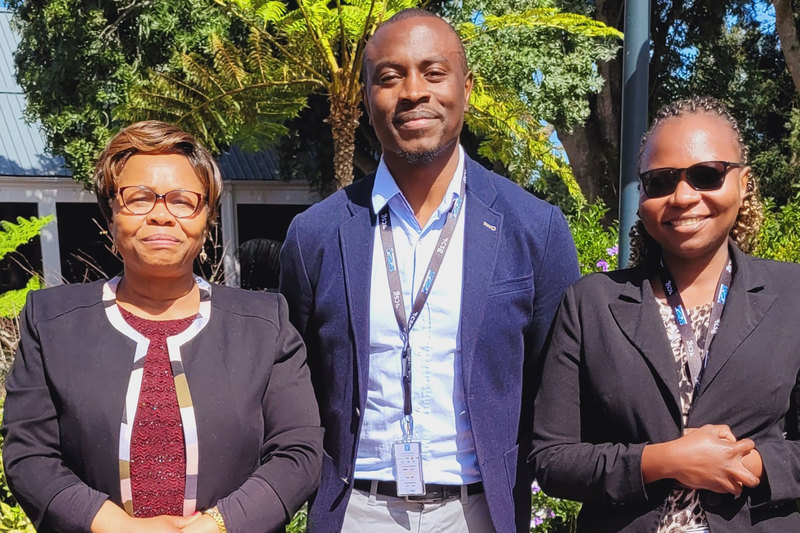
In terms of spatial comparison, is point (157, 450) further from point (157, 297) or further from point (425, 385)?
point (425, 385)

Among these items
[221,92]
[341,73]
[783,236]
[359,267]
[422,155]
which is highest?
[341,73]

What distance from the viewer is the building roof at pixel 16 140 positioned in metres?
16.3

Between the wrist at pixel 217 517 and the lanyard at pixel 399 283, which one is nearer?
the wrist at pixel 217 517

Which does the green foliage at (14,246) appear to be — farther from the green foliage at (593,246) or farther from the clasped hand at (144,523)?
the clasped hand at (144,523)

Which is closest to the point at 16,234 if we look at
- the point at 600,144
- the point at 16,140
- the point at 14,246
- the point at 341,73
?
the point at 14,246

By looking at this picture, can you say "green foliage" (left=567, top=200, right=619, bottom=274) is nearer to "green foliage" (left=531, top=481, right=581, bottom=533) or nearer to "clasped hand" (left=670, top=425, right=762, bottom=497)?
"green foliage" (left=531, top=481, right=581, bottom=533)

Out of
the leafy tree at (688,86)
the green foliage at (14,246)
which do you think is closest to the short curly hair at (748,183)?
the green foliage at (14,246)

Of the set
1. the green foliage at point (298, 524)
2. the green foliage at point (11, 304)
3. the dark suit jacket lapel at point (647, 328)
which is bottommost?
the green foliage at point (298, 524)

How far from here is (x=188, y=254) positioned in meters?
2.21

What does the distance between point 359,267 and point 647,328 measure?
0.93 meters

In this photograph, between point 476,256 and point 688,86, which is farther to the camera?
point 688,86

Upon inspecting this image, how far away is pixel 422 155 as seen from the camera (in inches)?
101

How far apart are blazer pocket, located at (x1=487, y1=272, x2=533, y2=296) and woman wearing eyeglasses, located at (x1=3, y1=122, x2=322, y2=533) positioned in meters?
0.65

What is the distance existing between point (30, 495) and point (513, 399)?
1441 millimetres
